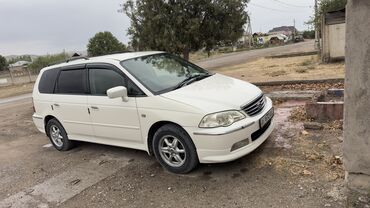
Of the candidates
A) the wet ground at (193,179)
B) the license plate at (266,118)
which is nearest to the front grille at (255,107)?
the license plate at (266,118)

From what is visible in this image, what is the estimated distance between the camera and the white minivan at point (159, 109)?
4.53 m

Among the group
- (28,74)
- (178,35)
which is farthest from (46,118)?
(28,74)

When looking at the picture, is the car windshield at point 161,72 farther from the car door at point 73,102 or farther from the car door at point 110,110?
the car door at point 73,102

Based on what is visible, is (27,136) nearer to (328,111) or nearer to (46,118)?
(46,118)

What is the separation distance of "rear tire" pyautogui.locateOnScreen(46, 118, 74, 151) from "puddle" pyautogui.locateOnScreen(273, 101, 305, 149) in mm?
3796

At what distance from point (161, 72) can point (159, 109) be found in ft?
3.24

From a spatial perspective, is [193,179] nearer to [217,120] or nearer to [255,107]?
[217,120]

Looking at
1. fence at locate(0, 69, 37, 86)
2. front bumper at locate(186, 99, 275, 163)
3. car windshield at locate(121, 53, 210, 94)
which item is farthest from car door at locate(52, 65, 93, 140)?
fence at locate(0, 69, 37, 86)

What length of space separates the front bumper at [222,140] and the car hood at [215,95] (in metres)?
0.26

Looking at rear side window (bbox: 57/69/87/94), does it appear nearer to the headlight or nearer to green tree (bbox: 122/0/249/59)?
the headlight

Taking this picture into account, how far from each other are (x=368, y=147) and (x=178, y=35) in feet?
36.1

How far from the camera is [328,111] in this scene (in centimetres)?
607

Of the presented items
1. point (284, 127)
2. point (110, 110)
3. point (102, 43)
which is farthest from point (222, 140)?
point (102, 43)

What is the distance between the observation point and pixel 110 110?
5.48 m
